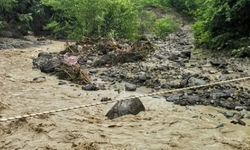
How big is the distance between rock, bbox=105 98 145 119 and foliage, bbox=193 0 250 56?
5.58 meters

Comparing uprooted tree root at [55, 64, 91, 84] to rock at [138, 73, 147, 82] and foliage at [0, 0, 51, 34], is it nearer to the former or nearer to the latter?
rock at [138, 73, 147, 82]

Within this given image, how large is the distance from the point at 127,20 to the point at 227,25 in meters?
5.88

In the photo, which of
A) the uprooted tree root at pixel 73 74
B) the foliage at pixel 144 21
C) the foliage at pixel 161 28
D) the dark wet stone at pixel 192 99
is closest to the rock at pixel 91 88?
the uprooted tree root at pixel 73 74

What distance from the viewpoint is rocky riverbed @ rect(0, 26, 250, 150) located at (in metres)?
4.74

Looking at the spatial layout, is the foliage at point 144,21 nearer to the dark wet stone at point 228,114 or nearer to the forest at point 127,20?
the forest at point 127,20

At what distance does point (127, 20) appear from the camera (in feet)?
51.5

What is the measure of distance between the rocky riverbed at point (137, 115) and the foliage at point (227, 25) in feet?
3.68

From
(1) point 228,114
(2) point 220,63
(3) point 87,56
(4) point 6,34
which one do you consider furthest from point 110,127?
(4) point 6,34

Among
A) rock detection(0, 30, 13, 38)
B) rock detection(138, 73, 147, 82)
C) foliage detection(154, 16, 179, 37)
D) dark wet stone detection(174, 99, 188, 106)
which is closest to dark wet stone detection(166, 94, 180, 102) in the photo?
dark wet stone detection(174, 99, 188, 106)

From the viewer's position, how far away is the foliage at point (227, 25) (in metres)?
10.4

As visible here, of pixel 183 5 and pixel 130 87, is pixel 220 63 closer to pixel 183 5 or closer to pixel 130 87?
pixel 130 87

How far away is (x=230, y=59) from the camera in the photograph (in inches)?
390

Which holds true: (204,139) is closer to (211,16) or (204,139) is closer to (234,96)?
(234,96)

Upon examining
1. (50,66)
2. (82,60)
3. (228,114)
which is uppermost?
(82,60)
